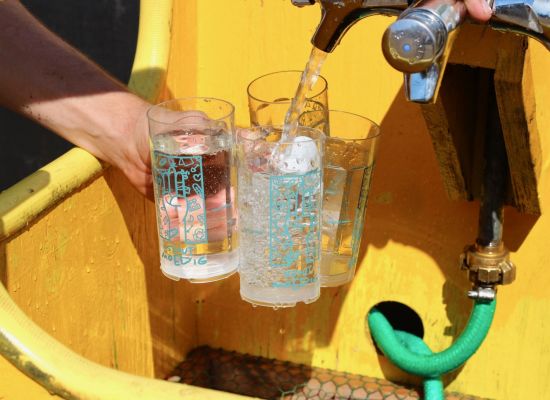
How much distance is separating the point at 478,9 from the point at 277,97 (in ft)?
1.50

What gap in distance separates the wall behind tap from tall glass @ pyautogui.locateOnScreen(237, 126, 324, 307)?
432mm

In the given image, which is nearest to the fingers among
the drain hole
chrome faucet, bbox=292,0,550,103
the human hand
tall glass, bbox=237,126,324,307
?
chrome faucet, bbox=292,0,550,103

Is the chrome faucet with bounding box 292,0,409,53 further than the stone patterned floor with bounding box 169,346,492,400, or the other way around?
the stone patterned floor with bounding box 169,346,492,400

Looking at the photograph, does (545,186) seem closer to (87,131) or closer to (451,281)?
(451,281)

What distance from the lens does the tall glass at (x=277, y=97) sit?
125 centimetres

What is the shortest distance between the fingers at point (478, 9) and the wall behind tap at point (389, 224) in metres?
0.55

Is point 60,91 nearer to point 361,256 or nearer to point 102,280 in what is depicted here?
point 102,280

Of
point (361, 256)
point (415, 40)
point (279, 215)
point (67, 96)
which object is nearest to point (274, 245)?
point (279, 215)

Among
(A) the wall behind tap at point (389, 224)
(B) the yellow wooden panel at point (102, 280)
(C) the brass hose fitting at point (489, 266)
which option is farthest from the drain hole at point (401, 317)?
(B) the yellow wooden panel at point (102, 280)

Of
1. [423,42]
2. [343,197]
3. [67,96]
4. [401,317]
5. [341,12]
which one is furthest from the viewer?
[401,317]

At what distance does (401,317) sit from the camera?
169 centimetres

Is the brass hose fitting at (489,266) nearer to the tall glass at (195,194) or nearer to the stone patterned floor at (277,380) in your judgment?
the stone patterned floor at (277,380)

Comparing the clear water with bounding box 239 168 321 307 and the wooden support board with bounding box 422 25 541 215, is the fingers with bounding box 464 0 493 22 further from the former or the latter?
the clear water with bounding box 239 168 321 307

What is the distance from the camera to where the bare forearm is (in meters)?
1.31
